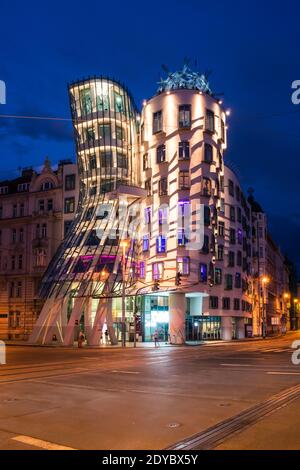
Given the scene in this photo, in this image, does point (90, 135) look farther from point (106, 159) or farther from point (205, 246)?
point (205, 246)

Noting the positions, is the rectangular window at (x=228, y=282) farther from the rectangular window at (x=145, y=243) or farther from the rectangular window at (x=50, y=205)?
the rectangular window at (x=50, y=205)

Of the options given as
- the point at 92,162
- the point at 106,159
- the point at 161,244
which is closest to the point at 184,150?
the point at 106,159

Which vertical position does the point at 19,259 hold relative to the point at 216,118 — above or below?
below

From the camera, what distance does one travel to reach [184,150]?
59.5 meters

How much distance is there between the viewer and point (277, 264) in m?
134

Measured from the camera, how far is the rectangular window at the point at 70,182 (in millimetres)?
70125

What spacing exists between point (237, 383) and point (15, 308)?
2226 inches

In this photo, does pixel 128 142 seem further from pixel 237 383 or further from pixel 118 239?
pixel 237 383

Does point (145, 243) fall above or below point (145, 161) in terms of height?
below

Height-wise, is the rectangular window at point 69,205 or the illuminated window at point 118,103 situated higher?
the illuminated window at point 118,103

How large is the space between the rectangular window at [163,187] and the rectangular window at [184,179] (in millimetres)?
1725

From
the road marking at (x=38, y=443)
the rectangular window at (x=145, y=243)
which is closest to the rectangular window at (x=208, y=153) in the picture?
the rectangular window at (x=145, y=243)

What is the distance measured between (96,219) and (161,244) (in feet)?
25.9
